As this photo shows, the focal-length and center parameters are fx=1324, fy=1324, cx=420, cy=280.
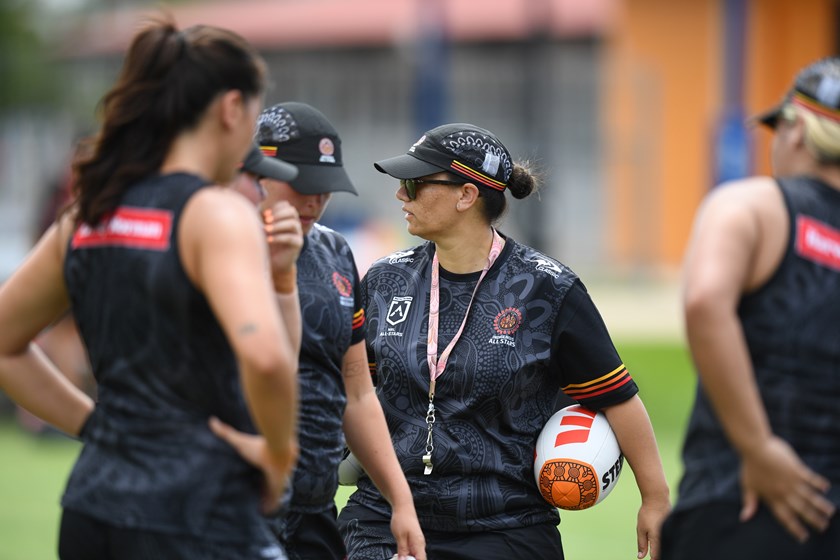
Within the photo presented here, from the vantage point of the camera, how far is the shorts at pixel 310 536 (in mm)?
4035

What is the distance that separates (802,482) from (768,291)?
1.52 feet

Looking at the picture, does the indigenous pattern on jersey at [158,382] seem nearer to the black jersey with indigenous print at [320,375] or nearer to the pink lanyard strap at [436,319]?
the black jersey with indigenous print at [320,375]

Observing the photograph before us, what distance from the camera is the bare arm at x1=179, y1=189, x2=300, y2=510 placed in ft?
9.44

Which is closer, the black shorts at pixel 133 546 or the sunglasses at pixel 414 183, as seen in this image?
the black shorts at pixel 133 546

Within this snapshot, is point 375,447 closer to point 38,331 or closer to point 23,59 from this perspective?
point 38,331

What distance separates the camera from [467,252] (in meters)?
4.55

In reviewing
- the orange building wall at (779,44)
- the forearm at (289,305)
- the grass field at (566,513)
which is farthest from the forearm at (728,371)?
the orange building wall at (779,44)

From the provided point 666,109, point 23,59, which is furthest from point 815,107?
point 23,59

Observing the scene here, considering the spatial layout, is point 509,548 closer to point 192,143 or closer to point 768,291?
point 768,291

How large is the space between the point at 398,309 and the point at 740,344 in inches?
66.5

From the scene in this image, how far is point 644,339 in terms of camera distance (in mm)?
16812

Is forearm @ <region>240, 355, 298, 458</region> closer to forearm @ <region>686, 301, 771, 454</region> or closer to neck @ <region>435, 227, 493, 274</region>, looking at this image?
forearm @ <region>686, 301, 771, 454</region>

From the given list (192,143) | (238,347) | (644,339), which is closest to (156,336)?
(238,347)

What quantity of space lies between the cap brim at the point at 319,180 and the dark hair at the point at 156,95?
789mm
